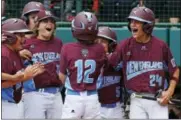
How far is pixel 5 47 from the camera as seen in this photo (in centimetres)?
685

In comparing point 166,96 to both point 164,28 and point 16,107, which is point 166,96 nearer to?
point 16,107

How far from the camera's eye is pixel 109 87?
7684 millimetres

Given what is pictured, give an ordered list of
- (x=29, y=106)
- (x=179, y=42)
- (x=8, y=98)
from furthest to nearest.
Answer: (x=179, y=42)
(x=29, y=106)
(x=8, y=98)

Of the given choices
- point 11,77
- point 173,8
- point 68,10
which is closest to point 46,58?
point 11,77

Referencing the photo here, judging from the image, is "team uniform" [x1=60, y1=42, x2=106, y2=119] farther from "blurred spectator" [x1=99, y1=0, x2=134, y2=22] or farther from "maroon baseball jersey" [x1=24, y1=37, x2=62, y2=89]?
"blurred spectator" [x1=99, y1=0, x2=134, y2=22]

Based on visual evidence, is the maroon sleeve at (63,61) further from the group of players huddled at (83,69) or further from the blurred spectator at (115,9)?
the blurred spectator at (115,9)

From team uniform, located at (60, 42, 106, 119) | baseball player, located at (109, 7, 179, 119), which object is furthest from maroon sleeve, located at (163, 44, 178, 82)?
team uniform, located at (60, 42, 106, 119)

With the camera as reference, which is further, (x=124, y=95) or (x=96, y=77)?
(x=124, y=95)

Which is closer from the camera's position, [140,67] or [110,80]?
[140,67]

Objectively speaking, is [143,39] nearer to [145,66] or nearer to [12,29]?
[145,66]

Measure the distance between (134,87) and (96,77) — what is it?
1.43 ft

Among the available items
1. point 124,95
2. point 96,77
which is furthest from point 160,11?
point 96,77

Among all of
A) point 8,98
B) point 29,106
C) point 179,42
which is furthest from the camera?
point 179,42

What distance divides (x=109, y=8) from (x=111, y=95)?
10.4ft
